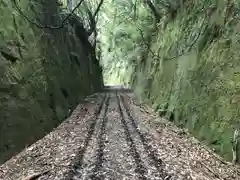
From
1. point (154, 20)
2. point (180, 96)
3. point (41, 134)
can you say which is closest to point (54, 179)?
point (41, 134)

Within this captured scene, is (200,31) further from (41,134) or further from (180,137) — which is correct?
(41,134)

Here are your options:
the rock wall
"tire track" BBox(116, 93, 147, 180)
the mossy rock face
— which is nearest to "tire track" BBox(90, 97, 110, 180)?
"tire track" BBox(116, 93, 147, 180)

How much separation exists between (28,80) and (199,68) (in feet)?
19.4

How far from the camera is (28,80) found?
11.0 m

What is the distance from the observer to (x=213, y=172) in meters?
7.62

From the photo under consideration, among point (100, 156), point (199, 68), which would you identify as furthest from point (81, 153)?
point (199, 68)

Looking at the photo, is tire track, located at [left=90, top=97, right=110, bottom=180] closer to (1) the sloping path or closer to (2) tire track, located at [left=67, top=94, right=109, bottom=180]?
(1) the sloping path

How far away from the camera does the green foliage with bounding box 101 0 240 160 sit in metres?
9.70

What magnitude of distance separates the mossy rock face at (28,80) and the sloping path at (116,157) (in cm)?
49

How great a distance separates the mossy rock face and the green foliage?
16.0 feet

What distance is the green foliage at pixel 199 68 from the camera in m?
9.70

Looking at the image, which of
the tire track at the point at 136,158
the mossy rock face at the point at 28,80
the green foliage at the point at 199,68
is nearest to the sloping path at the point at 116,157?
the tire track at the point at 136,158

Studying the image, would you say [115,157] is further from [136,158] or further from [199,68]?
[199,68]

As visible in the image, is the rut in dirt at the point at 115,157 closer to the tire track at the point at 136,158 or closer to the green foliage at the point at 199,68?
the tire track at the point at 136,158
